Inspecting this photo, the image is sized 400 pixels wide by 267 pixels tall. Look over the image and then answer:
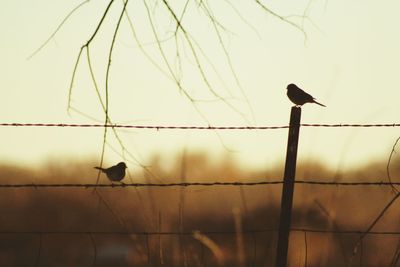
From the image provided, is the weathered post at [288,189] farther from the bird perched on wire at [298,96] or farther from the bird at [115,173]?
the bird perched on wire at [298,96]

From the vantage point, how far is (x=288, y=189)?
9.26ft

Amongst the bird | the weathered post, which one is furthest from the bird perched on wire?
the weathered post

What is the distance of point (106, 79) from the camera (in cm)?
227

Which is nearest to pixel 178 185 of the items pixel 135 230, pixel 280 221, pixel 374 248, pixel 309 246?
pixel 135 230

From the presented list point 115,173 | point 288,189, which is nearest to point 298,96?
point 115,173

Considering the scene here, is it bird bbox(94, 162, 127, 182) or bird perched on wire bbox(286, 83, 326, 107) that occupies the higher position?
bird perched on wire bbox(286, 83, 326, 107)

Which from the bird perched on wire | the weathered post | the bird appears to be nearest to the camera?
the weathered post

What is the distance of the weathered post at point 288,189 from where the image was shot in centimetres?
280

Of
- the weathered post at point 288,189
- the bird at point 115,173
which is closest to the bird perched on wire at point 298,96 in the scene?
the bird at point 115,173

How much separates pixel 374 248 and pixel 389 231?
3.02 ft

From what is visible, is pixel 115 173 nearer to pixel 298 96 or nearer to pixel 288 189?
pixel 298 96

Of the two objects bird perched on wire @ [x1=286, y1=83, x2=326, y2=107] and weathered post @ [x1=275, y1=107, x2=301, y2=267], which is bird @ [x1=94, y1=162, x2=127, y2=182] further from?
weathered post @ [x1=275, y1=107, x2=301, y2=267]

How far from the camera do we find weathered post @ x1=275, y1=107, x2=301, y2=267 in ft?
9.19

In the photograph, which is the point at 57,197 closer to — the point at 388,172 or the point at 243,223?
the point at 243,223
